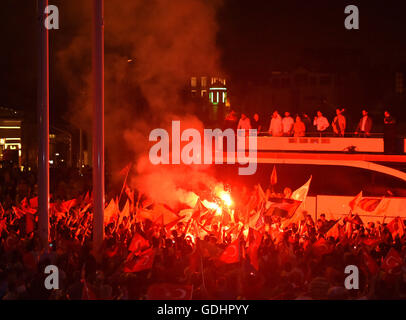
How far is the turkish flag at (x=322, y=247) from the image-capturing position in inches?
237

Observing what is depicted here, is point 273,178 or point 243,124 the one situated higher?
point 243,124

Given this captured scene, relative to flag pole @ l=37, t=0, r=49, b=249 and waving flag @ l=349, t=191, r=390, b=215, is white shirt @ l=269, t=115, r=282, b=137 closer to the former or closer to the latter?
waving flag @ l=349, t=191, r=390, b=215

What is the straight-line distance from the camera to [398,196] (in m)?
9.41

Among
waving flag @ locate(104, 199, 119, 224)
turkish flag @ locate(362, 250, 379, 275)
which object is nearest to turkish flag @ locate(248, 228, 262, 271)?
turkish flag @ locate(362, 250, 379, 275)

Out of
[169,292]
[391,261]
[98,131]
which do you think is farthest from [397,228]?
[98,131]

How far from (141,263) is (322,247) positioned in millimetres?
1880

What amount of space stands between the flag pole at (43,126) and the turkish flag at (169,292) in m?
1.88

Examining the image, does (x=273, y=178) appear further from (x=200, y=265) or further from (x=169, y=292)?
(x=169, y=292)

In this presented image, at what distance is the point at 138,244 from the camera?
6246 mm

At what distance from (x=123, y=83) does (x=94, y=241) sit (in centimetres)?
596

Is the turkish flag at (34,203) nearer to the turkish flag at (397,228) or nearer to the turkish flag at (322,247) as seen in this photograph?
the turkish flag at (322,247)

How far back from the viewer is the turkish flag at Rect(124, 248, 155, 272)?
219 inches

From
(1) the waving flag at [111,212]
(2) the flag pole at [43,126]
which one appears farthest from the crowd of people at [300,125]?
(2) the flag pole at [43,126]
